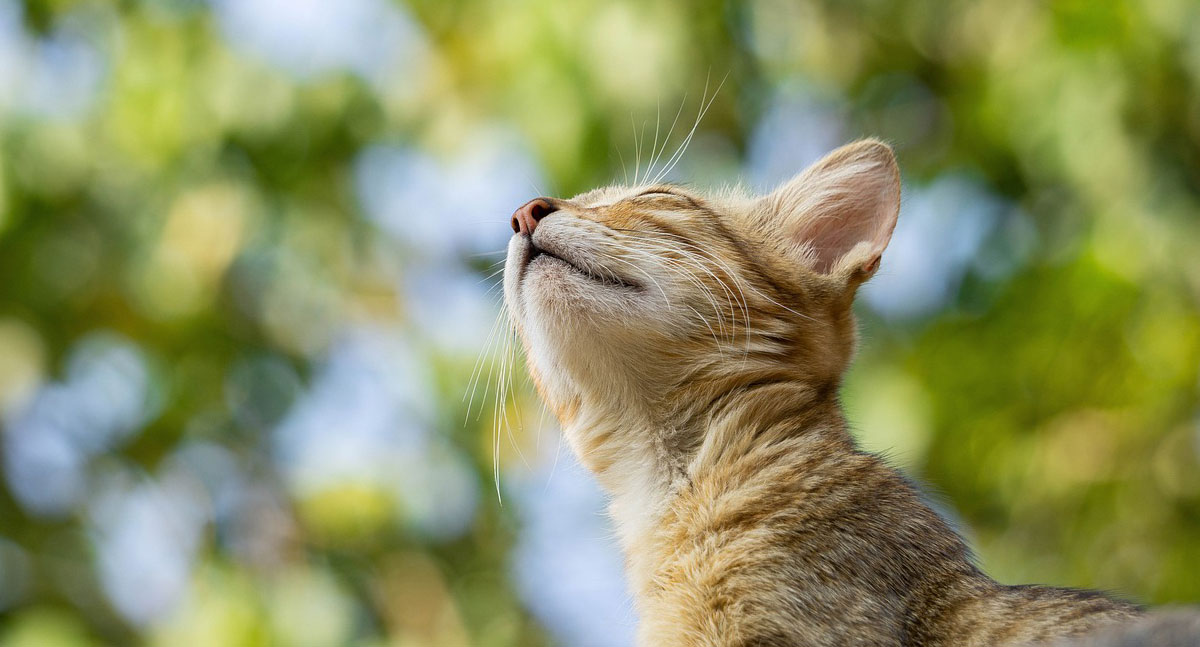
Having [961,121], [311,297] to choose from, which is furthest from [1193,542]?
[311,297]

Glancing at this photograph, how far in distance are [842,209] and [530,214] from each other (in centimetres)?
121

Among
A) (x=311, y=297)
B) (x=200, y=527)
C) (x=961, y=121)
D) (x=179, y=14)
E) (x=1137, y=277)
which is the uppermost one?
(x=961, y=121)

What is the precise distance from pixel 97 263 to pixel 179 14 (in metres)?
2.14

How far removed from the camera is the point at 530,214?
3.90 meters

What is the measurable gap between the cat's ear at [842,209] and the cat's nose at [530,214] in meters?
0.96

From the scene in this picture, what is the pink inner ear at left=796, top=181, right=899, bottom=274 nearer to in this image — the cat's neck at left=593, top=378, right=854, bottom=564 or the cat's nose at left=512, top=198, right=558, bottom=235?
the cat's neck at left=593, top=378, right=854, bottom=564

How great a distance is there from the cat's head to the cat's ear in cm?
1

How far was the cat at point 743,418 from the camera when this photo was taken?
10.3 feet

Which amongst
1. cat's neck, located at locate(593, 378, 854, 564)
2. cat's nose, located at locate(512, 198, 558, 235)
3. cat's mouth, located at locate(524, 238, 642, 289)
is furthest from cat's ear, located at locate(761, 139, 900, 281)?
cat's nose, located at locate(512, 198, 558, 235)

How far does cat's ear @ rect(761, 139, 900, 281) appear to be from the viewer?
4.12 meters

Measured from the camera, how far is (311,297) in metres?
8.46

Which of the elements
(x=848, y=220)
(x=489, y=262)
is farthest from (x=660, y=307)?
(x=489, y=262)

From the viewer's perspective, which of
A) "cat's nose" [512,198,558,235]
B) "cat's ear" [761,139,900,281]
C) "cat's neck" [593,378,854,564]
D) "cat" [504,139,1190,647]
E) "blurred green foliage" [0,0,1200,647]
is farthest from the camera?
"blurred green foliage" [0,0,1200,647]

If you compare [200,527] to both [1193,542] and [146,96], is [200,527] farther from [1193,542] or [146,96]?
[1193,542]
